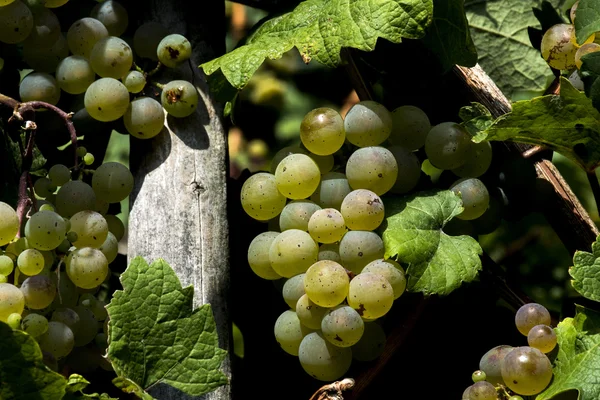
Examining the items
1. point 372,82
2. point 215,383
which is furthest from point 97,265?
point 372,82

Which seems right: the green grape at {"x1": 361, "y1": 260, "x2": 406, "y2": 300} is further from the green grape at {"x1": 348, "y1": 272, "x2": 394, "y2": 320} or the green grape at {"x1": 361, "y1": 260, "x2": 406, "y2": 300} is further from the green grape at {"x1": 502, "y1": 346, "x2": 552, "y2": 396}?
the green grape at {"x1": 502, "y1": 346, "x2": 552, "y2": 396}

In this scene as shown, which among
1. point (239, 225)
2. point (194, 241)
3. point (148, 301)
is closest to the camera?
point (148, 301)

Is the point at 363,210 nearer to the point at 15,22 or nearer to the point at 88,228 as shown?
the point at 88,228

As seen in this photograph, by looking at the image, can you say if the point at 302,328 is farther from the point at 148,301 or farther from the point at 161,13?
the point at 161,13

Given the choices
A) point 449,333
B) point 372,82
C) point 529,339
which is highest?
point 372,82

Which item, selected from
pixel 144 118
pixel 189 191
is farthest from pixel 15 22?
pixel 189 191

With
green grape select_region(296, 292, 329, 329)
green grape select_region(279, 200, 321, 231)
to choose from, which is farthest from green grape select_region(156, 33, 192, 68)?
green grape select_region(296, 292, 329, 329)

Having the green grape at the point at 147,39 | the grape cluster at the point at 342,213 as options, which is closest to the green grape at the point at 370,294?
the grape cluster at the point at 342,213
